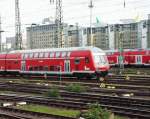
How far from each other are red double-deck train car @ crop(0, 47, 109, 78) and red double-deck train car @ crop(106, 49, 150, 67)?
23.6 m

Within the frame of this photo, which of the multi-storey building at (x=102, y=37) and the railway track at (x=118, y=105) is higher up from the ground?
the multi-storey building at (x=102, y=37)

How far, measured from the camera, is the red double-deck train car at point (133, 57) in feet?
215

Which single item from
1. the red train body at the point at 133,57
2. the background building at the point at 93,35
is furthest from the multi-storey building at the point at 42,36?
the red train body at the point at 133,57

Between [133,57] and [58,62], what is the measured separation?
1081 inches

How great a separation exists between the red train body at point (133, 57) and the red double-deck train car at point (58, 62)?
2407 cm

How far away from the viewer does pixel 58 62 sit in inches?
1684

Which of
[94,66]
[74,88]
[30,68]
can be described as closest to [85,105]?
[74,88]

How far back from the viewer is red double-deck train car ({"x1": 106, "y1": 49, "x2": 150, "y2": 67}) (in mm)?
65625

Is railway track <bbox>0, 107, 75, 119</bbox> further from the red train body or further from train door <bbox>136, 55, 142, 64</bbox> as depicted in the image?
train door <bbox>136, 55, 142, 64</bbox>

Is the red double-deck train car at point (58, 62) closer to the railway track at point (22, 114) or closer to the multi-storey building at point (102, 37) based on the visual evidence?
the railway track at point (22, 114)

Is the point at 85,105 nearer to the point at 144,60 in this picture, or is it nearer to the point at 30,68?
the point at 30,68

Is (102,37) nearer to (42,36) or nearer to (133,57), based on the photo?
(42,36)

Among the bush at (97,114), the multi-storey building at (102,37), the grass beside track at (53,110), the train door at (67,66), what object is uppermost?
the multi-storey building at (102,37)

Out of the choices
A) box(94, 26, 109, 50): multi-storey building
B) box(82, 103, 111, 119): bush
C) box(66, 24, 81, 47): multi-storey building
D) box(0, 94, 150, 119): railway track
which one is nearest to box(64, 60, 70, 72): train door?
box(0, 94, 150, 119): railway track
